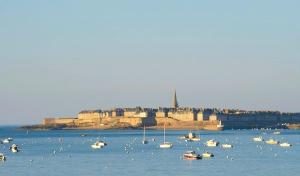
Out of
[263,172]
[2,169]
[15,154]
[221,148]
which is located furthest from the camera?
[221,148]

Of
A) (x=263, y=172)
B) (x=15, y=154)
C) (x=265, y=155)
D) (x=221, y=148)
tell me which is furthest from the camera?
(x=221, y=148)

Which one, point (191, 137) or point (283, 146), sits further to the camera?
point (191, 137)

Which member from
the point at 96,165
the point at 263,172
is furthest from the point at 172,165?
the point at 263,172

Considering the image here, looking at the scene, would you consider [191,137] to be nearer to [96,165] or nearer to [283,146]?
[283,146]

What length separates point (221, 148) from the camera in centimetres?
15050

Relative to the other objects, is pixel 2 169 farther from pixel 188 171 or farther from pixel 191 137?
pixel 191 137

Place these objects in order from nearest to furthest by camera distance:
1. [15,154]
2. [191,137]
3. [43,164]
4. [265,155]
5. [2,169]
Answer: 1. [2,169]
2. [43,164]
3. [265,155]
4. [15,154]
5. [191,137]

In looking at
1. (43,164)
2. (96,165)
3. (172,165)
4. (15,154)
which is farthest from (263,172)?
(15,154)

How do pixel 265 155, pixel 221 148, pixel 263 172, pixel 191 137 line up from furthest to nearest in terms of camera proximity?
pixel 191 137 < pixel 221 148 < pixel 265 155 < pixel 263 172

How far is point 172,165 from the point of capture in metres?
106

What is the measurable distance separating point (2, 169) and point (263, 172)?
27.8 meters

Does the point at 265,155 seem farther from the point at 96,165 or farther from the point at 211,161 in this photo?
the point at 96,165

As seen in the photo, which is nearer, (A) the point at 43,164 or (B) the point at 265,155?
(A) the point at 43,164

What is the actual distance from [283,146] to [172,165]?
166 feet
